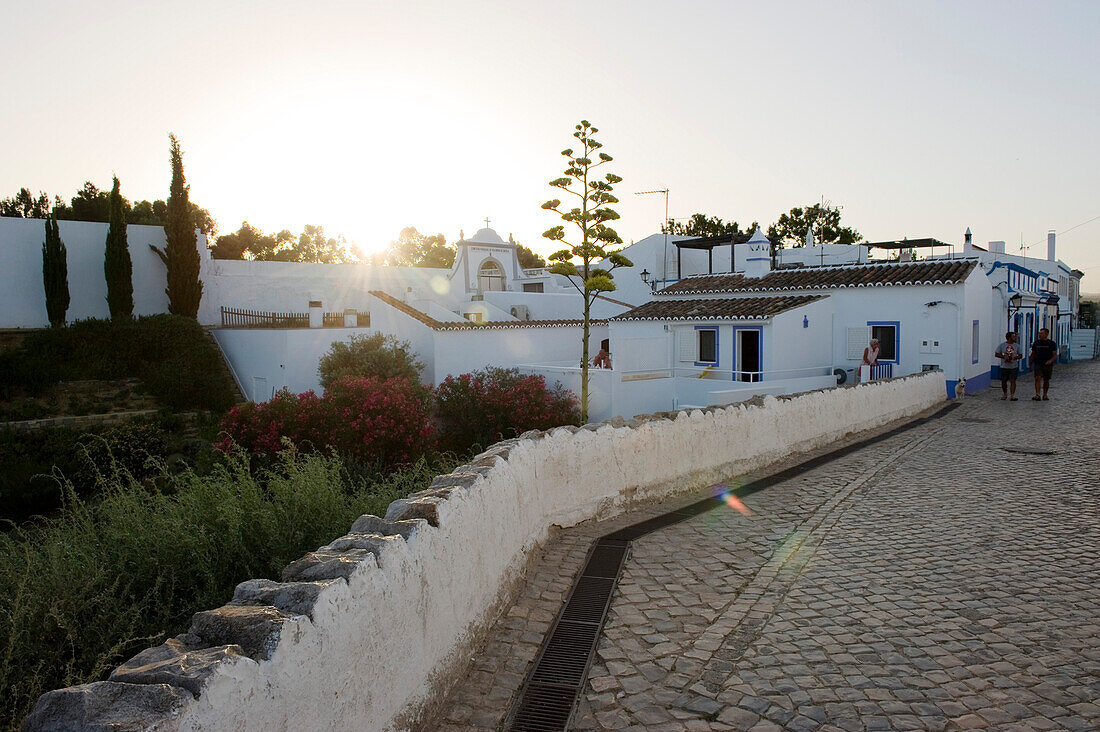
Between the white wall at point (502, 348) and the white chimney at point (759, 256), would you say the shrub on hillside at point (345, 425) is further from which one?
the white chimney at point (759, 256)

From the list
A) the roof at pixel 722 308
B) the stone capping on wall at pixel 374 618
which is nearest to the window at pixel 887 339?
the roof at pixel 722 308

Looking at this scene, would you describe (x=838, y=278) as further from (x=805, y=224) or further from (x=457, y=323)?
(x=805, y=224)

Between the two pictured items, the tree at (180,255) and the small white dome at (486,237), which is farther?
the small white dome at (486,237)

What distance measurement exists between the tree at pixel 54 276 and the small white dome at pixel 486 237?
16.9 meters

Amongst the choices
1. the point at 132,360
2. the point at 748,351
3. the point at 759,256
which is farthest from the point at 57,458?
the point at 759,256

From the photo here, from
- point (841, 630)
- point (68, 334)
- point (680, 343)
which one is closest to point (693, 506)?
point (841, 630)

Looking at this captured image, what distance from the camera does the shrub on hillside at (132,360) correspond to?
72.6 ft

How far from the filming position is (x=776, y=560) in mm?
6324

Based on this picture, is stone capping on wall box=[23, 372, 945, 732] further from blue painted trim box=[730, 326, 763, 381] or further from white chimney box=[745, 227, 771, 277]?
white chimney box=[745, 227, 771, 277]

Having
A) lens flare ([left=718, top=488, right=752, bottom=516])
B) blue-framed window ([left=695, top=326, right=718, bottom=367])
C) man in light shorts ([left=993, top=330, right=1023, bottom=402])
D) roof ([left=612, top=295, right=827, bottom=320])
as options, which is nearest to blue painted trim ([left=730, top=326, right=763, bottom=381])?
roof ([left=612, top=295, right=827, bottom=320])

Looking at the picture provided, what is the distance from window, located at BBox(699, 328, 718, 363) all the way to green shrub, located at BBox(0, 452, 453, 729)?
17.4 m

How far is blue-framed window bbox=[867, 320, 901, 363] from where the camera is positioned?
21422 mm

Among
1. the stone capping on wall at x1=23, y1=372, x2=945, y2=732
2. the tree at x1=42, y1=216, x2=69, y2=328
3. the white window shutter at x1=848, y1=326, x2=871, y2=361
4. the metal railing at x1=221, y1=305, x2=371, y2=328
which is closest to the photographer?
the stone capping on wall at x1=23, y1=372, x2=945, y2=732

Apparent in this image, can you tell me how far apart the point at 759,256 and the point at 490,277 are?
47.9ft
